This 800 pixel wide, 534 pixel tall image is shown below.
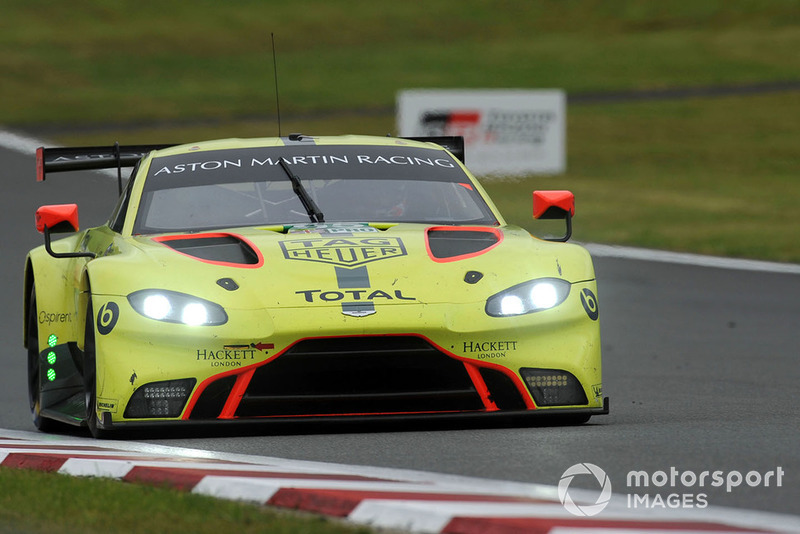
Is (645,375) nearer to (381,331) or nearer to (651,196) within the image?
(381,331)

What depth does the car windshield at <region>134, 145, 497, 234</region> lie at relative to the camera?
7.37 meters

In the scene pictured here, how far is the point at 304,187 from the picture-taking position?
7.55m

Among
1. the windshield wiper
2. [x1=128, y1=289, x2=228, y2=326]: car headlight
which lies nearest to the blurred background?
the windshield wiper

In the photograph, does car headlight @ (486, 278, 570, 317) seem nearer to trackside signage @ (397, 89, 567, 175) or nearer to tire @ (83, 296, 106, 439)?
tire @ (83, 296, 106, 439)

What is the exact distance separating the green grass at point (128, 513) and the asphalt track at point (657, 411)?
88 cm

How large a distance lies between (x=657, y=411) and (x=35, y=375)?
3161 mm

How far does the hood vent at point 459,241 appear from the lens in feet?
21.5

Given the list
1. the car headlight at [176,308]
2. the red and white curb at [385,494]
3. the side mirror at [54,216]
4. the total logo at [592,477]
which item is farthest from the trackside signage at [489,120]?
the total logo at [592,477]

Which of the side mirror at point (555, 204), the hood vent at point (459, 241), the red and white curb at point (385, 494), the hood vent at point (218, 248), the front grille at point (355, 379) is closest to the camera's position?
the red and white curb at point (385, 494)

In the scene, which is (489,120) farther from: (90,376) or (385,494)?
(385,494)

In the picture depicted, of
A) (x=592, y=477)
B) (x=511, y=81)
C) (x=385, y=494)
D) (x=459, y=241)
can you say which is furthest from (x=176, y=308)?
(x=511, y=81)

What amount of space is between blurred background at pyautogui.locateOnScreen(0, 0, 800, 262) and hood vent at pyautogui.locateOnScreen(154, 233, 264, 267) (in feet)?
37.5

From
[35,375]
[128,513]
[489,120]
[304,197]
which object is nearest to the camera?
[128,513]

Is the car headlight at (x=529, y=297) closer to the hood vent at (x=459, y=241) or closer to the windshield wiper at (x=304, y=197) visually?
the hood vent at (x=459, y=241)
